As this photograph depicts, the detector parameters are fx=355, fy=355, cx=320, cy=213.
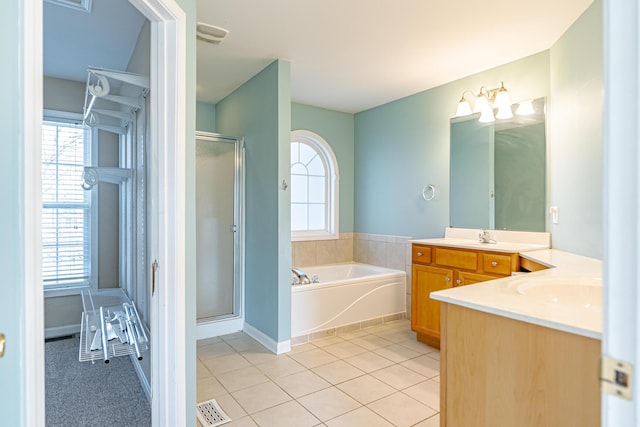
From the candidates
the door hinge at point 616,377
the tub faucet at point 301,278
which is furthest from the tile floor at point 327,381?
the door hinge at point 616,377

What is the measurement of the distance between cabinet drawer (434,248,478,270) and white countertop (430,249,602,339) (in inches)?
30.3

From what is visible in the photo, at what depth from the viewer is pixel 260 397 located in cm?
227

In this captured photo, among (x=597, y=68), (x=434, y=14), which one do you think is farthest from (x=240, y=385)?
(x=597, y=68)

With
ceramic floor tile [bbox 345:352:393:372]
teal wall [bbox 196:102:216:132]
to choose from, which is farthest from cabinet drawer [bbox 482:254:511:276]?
teal wall [bbox 196:102:216:132]

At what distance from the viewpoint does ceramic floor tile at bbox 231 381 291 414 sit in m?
2.16

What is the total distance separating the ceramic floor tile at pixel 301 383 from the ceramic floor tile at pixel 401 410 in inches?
16.0

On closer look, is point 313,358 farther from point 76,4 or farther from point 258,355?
point 76,4

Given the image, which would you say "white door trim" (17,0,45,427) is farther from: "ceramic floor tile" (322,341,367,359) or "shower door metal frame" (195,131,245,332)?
"shower door metal frame" (195,131,245,332)

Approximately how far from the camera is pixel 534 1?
214 centimetres

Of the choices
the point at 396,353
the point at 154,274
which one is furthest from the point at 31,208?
the point at 396,353

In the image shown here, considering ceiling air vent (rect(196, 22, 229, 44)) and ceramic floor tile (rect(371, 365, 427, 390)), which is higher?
ceiling air vent (rect(196, 22, 229, 44))

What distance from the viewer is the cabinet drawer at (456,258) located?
272 cm

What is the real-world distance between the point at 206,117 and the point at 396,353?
331cm

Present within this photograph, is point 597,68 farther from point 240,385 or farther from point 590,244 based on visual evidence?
point 240,385
